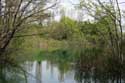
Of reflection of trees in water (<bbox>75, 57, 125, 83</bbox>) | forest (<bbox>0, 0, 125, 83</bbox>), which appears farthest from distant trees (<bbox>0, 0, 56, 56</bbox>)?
reflection of trees in water (<bbox>75, 57, 125, 83</bbox>)

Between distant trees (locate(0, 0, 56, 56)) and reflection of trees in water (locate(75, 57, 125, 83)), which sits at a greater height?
distant trees (locate(0, 0, 56, 56))

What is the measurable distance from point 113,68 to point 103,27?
3493 mm

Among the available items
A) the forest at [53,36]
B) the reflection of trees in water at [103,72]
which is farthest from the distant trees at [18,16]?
the reflection of trees in water at [103,72]

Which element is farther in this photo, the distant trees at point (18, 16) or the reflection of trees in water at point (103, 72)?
the reflection of trees in water at point (103, 72)

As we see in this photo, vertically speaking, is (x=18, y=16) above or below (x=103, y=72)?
above

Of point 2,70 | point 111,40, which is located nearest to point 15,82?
point 2,70

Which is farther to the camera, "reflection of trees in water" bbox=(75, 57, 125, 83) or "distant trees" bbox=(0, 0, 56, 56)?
"reflection of trees in water" bbox=(75, 57, 125, 83)

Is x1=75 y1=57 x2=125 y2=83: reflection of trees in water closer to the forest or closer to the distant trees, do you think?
the forest

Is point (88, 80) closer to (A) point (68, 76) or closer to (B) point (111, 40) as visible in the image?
(A) point (68, 76)

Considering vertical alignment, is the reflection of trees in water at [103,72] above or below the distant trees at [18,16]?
below

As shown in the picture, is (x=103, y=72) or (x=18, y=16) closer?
(x=18, y=16)

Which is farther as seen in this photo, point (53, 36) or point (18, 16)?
point (53, 36)

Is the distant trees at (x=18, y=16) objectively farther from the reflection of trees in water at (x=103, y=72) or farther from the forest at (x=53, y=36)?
the reflection of trees in water at (x=103, y=72)

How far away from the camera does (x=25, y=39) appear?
2031cm
